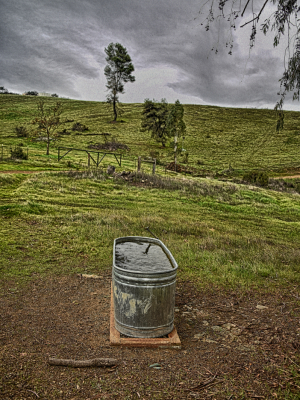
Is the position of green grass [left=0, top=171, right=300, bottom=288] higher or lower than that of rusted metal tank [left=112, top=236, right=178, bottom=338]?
lower

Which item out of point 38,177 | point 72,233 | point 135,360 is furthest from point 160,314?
point 38,177

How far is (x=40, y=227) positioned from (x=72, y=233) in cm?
124

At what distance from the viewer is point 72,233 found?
1009cm

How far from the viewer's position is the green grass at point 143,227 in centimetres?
768

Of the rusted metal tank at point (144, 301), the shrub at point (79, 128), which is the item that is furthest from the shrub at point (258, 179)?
the shrub at point (79, 128)

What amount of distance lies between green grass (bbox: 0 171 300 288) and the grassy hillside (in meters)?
9.10

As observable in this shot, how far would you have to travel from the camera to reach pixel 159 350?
4.33 meters

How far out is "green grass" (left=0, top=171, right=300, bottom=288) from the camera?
7.68 m

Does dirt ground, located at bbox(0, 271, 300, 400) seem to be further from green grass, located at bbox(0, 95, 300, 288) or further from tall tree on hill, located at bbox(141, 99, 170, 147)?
tall tree on hill, located at bbox(141, 99, 170, 147)

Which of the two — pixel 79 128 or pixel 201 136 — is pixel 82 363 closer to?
pixel 79 128

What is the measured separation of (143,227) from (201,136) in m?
56.3

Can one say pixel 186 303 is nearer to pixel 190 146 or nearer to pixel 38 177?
pixel 38 177

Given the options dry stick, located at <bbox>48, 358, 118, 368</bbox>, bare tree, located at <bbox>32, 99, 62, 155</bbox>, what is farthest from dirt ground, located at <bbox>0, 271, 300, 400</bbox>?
bare tree, located at <bbox>32, 99, 62, 155</bbox>

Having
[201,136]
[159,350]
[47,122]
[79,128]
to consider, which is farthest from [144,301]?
[201,136]
